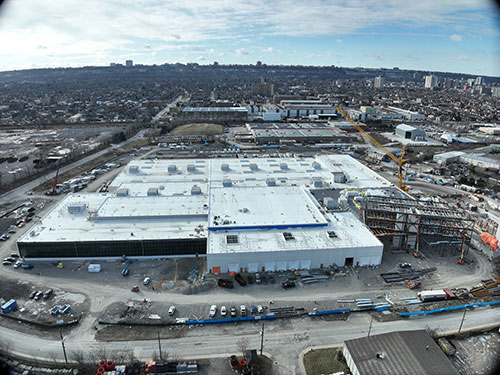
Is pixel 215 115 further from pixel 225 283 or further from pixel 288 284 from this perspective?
pixel 288 284

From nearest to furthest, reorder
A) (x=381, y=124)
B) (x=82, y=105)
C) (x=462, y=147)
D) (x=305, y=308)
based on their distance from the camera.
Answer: (x=305, y=308)
(x=462, y=147)
(x=381, y=124)
(x=82, y=105)

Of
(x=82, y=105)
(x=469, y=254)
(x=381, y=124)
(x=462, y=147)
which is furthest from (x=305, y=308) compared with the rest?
(x=82, y=105)

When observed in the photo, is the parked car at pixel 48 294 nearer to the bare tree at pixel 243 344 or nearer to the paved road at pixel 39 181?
the bare tree at pixel 243 344

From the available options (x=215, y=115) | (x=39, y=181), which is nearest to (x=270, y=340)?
(x=39, y=181)

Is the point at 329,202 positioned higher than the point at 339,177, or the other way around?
the point at 339,177

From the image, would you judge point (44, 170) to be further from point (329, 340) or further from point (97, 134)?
point (329, 340)

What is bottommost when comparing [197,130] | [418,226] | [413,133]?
[418,226]

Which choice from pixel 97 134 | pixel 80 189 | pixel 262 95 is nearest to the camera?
pixel 80 189
